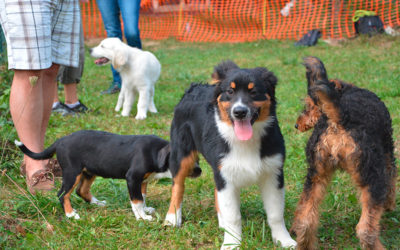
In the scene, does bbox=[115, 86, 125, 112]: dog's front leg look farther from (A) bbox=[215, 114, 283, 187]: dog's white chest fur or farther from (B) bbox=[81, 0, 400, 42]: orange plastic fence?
(B) bbox=[81, 0, 400, 42]: orange plastic fence

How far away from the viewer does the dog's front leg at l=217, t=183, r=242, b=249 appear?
11.0 feet

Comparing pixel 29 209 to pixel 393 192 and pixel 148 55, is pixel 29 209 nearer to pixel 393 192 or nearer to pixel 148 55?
pixel 393 192

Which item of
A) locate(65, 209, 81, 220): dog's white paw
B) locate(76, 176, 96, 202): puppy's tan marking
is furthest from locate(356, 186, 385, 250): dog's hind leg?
locate(76, 176, 96, 202): puppy's tan marking

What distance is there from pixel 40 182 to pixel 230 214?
6.81 ft

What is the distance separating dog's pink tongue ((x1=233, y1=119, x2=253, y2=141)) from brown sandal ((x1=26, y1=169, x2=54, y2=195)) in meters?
2.07

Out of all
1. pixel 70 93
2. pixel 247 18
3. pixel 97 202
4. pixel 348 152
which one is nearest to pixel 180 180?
pixel 97 202

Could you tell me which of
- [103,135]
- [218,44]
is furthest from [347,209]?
[218,44]

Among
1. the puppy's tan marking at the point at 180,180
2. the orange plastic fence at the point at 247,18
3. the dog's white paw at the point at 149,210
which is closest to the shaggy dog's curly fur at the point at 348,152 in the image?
the puppy's tan marking at the point at 180,180

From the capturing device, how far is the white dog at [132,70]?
297 inches

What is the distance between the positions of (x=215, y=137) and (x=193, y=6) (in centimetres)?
1566

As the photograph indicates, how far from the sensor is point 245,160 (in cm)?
329

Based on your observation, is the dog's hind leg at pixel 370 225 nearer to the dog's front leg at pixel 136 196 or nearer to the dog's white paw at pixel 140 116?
the dog's front leg at pixel 136 196

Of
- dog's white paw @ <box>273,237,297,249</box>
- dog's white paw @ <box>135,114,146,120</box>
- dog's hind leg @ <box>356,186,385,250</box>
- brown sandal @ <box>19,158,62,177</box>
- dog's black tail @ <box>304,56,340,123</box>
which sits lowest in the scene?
dog's white paw @ <box>135,114,146,120</box>

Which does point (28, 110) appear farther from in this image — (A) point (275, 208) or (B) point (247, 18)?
(B) point (247, 18)
